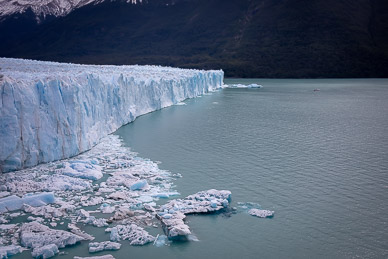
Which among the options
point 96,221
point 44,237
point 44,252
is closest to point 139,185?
point 96,221

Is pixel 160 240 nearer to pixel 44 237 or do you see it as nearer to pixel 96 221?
pixel 96 221

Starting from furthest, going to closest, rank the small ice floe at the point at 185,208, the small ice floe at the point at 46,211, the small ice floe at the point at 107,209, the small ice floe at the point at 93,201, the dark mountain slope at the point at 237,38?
the dark mountain slope at the point at 237,38, the small ice floe at the point at 93,201, the small ice floe at the point at 107,209, the small ice floe at the point at 46,211, the small ice floe at the point at 185,208

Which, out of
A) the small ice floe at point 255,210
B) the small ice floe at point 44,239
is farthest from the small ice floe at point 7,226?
the small ice floe at point 255,210

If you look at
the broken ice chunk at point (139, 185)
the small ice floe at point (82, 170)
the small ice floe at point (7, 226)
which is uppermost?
the small ice floe at point (82, 170)

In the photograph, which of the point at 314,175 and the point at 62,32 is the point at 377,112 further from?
the point at 62,32

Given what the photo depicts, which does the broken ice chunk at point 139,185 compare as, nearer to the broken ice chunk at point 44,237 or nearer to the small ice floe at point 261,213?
the broken ice chunk at point 44,237

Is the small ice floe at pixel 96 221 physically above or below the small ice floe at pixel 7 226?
below

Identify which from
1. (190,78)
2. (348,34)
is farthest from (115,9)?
(190,78)

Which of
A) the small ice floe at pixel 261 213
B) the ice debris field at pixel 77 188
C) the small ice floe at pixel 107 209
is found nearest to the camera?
the ice debris field at pixel 77 188
